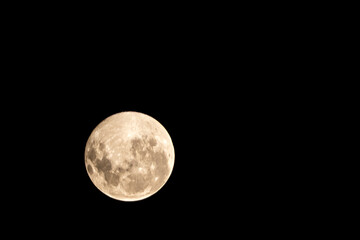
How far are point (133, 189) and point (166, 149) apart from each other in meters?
0.81

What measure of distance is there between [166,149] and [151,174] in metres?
0.50

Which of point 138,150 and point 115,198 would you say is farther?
point 115,198

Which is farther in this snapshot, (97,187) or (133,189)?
(97,187)

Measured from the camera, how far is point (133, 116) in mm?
5074

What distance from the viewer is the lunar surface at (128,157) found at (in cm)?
466

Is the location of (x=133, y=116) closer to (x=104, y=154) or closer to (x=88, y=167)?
(x=104, y=154)

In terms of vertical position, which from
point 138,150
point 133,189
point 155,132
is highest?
point 155,132

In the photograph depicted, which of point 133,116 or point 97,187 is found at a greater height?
point 133,116

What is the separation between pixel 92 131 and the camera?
525cm

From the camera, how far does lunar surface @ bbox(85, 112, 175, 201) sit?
4664 millimetres

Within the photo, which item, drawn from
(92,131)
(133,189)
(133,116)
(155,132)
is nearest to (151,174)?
(133,189)

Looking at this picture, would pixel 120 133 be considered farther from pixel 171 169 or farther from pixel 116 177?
pixel 171 169

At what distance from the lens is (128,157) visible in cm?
464

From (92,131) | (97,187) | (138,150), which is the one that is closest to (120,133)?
(138,150)
